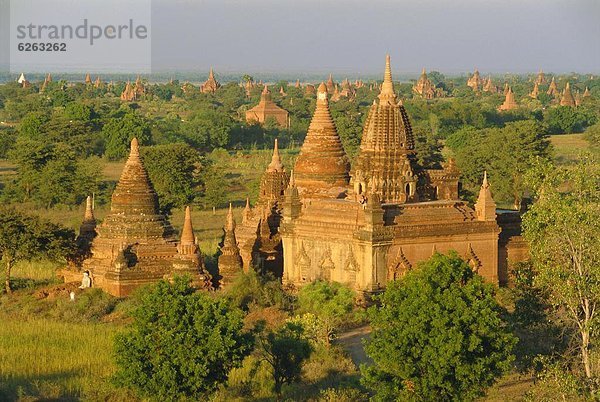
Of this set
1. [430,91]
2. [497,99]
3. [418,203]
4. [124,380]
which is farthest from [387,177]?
[430,91]

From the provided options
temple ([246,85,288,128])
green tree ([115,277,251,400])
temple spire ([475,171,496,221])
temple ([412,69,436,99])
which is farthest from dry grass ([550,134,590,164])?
temple ([412,69,436,99])

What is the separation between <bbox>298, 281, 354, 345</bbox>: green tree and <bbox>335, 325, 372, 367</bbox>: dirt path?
297 mm

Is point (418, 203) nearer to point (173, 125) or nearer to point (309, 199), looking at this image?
point (309, 199)

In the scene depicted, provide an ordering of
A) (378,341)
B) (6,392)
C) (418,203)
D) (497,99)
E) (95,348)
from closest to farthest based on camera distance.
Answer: (378,341), (6,392), (95,348), (418,203), (497,99)

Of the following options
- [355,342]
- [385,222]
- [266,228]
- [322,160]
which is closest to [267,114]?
[322,160]

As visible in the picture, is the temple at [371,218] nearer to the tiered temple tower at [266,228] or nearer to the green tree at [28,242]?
the tiered temple tower at [266,228]

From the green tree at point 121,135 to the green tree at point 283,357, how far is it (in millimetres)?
48655

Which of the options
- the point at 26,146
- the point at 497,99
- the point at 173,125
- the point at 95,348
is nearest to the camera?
the point at 95,348

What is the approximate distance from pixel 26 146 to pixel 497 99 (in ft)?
269

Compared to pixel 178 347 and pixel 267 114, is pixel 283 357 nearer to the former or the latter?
pixel 178 347

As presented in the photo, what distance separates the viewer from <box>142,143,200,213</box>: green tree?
2131 inches

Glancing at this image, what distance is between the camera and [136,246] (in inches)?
1276

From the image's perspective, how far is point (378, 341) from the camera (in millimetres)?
22188

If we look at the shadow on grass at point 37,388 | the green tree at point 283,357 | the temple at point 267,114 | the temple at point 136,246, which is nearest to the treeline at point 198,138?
the temple at point 267,114
